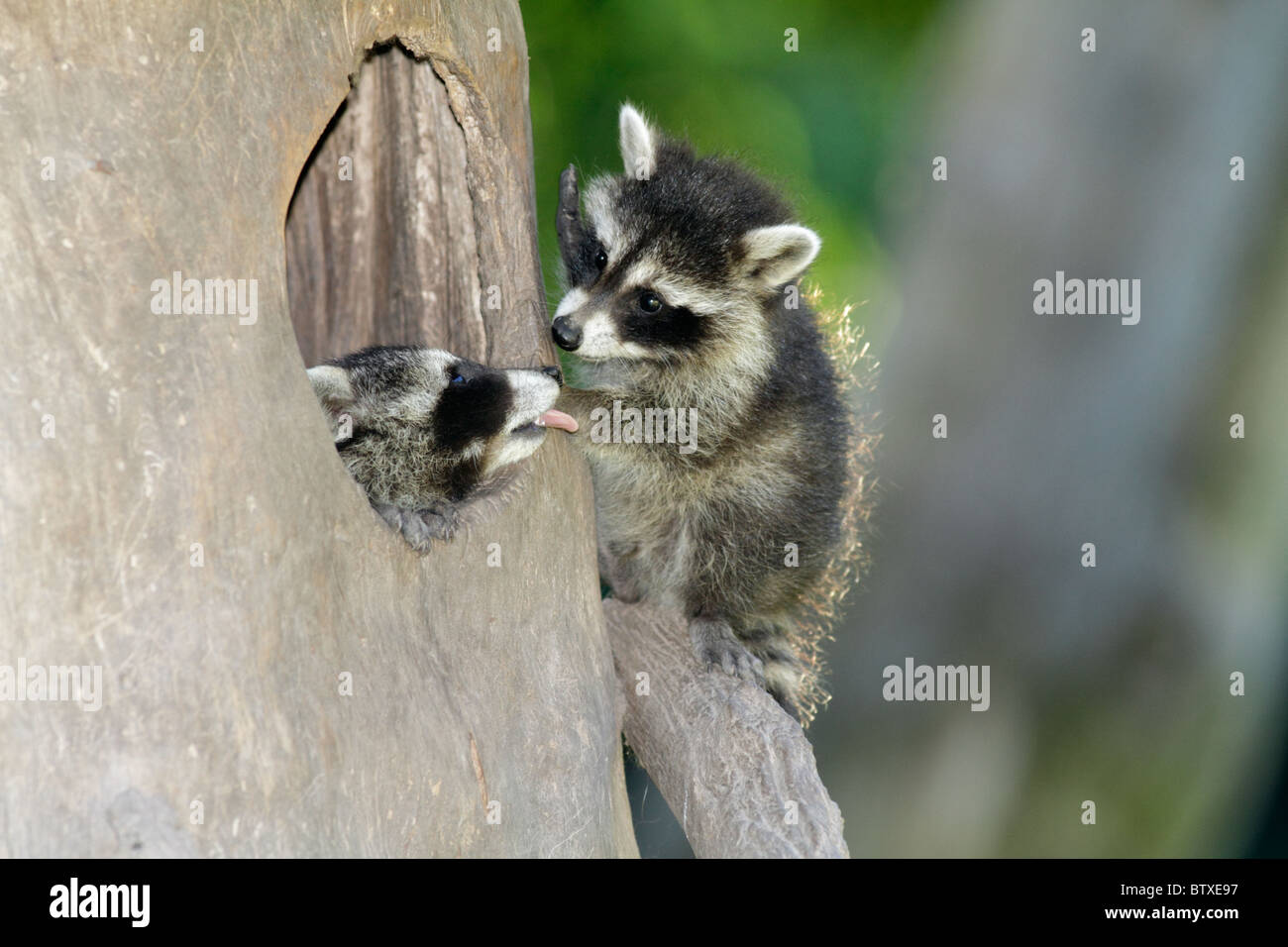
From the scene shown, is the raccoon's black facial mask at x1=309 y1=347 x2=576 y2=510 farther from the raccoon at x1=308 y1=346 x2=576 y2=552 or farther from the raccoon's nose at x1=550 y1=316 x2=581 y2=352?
the raccoon's nose at x1=550 y1=316 x2=581 y2=352

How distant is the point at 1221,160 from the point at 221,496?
13.3ft

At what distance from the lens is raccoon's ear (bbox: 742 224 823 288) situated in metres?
3.36

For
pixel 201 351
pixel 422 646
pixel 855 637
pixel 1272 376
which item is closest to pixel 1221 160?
pixel 1272 376

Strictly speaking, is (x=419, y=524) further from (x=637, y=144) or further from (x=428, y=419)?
(x=637, y=144)

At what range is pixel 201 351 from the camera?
212cm

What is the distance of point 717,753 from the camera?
311cm

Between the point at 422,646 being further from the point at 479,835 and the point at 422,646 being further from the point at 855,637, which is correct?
the point at 855,637

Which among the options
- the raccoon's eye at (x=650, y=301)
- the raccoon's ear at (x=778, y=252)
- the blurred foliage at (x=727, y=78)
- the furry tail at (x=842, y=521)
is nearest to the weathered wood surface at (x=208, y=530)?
the raccoon's eye at (x=650, y=301)

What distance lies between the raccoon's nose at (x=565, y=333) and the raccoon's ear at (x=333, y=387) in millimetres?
633

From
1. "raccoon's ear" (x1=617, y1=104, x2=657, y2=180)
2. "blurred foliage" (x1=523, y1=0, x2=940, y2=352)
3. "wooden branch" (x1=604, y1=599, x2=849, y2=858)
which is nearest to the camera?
"wooden branch" (x1=604, y1=599, x2=849, y2=858)

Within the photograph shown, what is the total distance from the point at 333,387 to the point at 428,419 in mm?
252

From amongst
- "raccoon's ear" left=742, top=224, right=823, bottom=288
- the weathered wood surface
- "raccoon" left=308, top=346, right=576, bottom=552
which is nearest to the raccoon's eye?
"raccoon's ear" left=742, top=224, right=823, bottom=288

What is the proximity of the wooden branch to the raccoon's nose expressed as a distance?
1.00 meters

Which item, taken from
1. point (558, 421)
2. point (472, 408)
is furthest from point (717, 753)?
point (472, 408)
